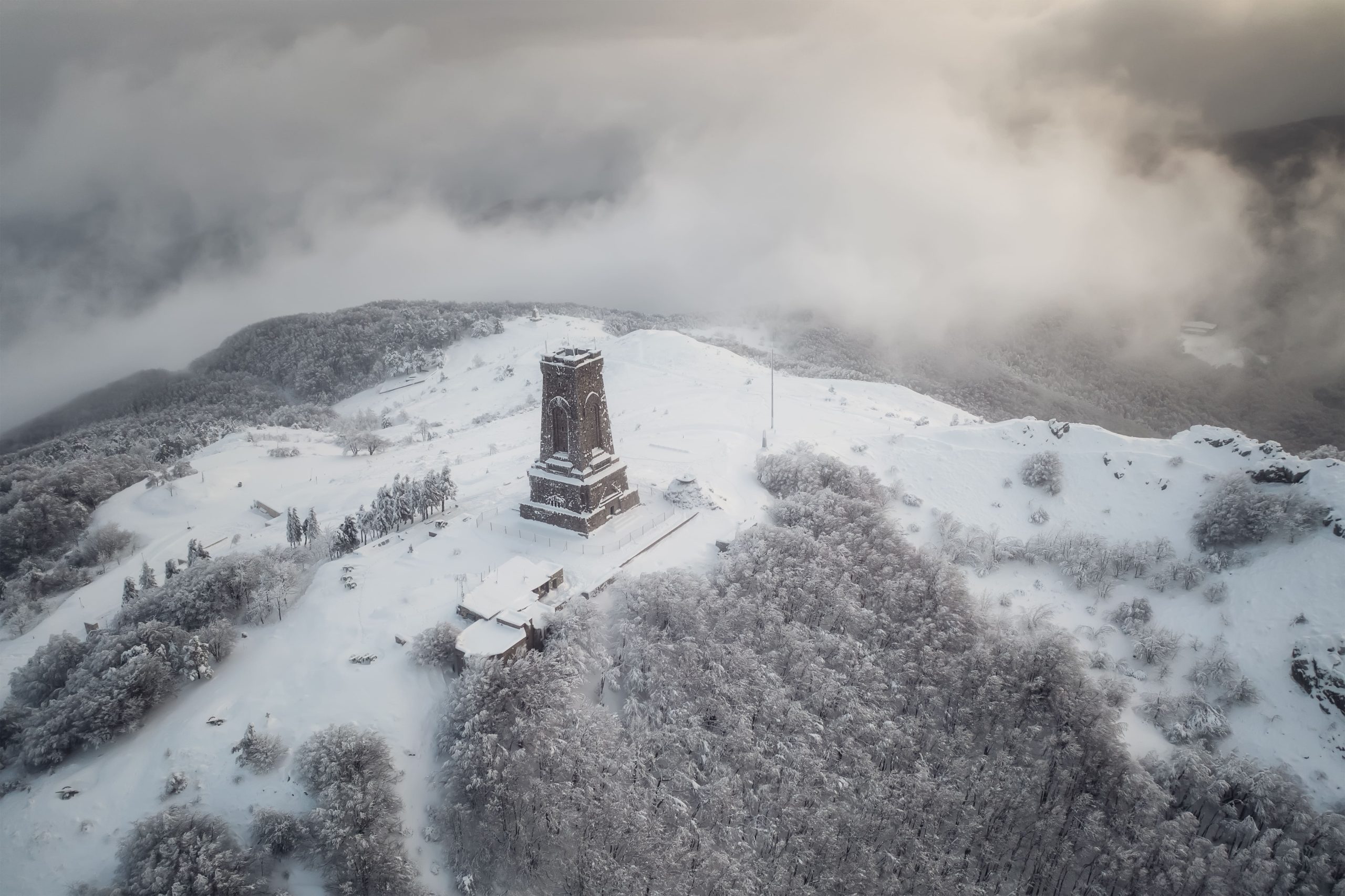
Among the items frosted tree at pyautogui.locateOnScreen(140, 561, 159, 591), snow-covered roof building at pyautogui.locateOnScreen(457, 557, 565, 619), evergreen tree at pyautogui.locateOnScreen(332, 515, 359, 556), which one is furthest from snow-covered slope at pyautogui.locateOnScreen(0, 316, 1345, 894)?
frosted tree at pyautogui.locateOnScreen(140, 561, 159, 591)

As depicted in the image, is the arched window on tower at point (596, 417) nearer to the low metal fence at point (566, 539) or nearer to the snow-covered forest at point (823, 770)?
the low metal fence at point (566, 539)

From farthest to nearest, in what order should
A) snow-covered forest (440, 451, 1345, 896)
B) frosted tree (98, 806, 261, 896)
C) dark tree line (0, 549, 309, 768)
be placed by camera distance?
dark tree line (0, 549, 309, 768) < snow-covered forest (440, 451, 1345, 896) < frosted tree (98, 806, 261, 896)

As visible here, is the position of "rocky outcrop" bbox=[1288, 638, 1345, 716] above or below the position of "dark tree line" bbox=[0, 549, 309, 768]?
below

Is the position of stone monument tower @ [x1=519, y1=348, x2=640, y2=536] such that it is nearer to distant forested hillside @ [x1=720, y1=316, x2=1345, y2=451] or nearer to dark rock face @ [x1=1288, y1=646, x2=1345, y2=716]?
dark rock face @ [x1=1288, y1=646, x2=1345, y2=716]

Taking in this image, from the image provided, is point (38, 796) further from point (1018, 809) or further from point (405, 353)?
point (405, 353)

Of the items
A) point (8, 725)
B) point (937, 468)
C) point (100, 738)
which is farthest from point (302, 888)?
point (937, 468)

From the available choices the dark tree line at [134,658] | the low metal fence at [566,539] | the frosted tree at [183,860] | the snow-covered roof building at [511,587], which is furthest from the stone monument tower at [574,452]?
the frosted tree at [183,860]

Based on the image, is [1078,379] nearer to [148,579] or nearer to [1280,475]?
[1280,475]
